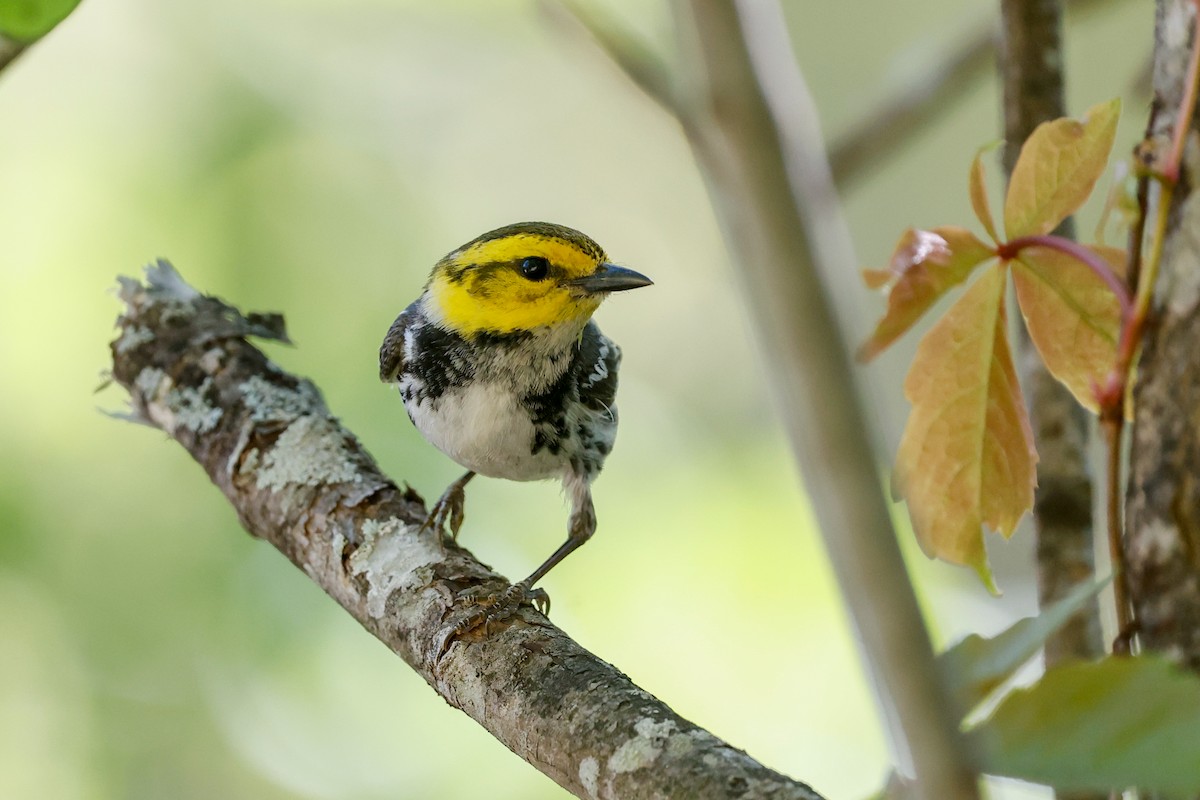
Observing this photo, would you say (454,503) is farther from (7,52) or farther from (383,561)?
(7,52)

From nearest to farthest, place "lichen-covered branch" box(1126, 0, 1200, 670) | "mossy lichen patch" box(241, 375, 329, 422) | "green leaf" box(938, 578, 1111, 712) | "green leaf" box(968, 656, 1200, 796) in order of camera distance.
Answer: "green leaf" box(968, 656, 1200, 796), "green leaf" box(938, 578, 1111, 712), "lichen-covered branch" box(1126, 0, 1200, 670), "mossy lichen patch" box(241, 375, 329, 422)

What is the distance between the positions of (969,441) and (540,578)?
40.4 inches

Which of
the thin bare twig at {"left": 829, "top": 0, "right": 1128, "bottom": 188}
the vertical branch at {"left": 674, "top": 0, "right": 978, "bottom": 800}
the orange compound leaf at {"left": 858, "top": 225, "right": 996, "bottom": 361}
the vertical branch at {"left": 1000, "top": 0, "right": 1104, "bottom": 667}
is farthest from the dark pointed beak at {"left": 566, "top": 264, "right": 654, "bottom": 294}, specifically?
the vertical branch at {"left": 674, "top": 0, "right": 978, "bottom": 800}

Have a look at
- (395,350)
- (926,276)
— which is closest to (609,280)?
(395,350)

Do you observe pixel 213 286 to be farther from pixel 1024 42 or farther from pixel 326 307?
pixel 1024 42

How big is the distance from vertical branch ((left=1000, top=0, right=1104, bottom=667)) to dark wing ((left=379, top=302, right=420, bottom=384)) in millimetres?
1299

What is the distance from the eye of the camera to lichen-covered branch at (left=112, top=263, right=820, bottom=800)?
1.13 meters

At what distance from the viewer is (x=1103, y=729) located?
74 cm

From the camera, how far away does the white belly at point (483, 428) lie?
2.21 meters

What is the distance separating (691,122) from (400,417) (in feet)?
11.9

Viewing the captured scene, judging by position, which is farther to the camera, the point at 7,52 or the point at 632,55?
the point at 7,52

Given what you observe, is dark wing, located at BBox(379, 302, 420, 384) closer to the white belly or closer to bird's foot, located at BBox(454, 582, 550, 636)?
the white belly

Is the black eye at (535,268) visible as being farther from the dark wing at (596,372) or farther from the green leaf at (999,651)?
the green leaf at (999,651)

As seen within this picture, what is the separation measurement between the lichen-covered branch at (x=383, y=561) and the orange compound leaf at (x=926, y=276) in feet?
1.54
